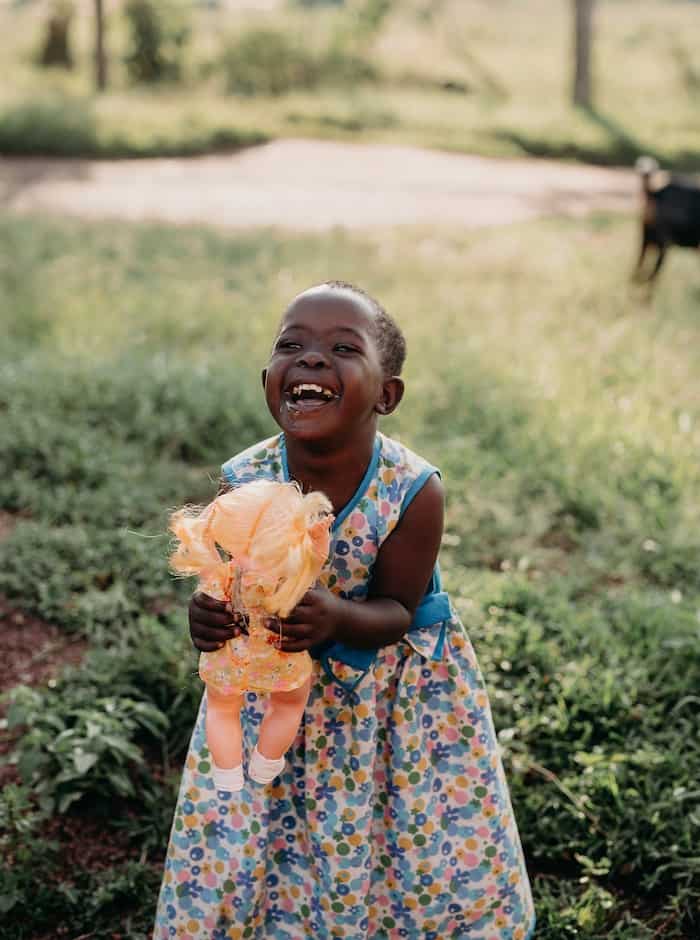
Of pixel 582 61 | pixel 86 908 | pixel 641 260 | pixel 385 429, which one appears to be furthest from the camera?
pixel 582 61

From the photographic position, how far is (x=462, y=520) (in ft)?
12.9

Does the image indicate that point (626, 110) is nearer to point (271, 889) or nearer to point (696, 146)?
point (696, 146)

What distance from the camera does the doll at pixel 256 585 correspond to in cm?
161

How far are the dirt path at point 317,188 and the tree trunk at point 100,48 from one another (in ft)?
9.62

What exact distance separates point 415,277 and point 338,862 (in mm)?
5804

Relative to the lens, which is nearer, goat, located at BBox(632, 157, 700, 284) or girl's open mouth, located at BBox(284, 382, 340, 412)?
girl's open mouth, located at BBox(284, 382, 340, 412)

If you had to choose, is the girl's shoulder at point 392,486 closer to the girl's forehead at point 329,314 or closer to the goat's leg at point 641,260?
the girl's forehead at point 329,314

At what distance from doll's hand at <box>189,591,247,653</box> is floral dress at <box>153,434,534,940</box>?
0.90ft

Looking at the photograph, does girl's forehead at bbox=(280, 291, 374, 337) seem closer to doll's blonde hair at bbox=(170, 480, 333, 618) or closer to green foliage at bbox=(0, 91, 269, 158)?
doll's blonde hair at bbox=(170, 480, 333, 618)

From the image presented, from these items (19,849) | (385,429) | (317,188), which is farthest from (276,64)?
(19,849)

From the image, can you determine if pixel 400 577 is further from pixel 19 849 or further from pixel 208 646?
pixel 19 849

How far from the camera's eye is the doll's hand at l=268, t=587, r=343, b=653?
1638 mm

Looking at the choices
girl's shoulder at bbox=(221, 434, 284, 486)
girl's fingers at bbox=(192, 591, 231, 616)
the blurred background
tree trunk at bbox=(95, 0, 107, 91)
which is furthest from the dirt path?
girl's fingers at bbox=(192, 591, 231, 616)

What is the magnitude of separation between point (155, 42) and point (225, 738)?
54.0 feet
